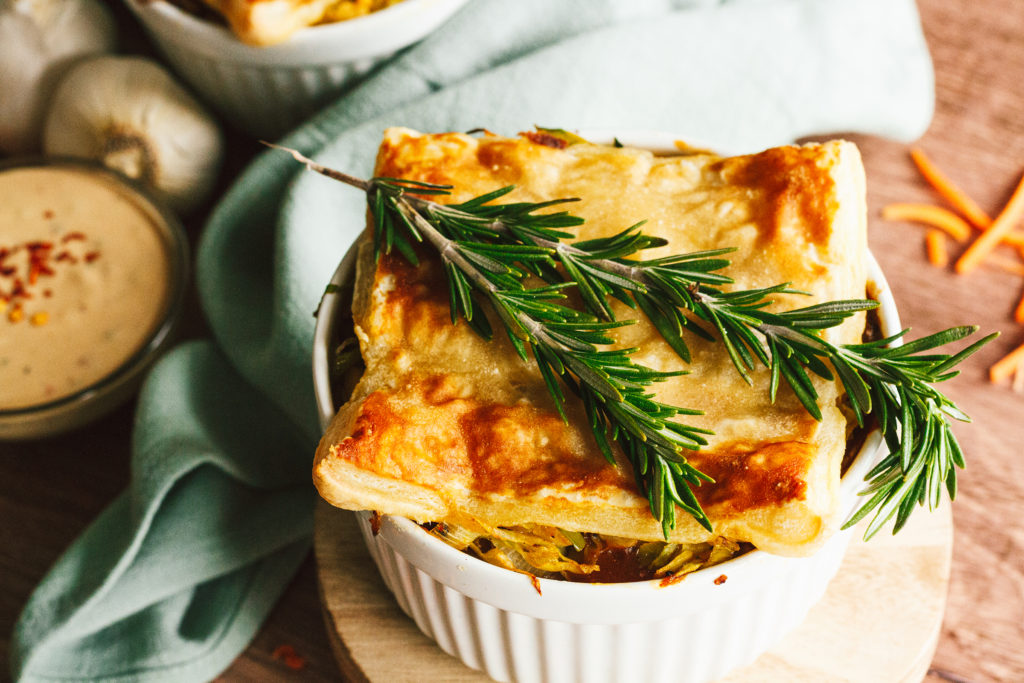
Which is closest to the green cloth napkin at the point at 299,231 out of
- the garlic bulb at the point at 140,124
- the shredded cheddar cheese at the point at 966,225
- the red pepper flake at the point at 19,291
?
the shredded cheddar cheese at the point at 966,225

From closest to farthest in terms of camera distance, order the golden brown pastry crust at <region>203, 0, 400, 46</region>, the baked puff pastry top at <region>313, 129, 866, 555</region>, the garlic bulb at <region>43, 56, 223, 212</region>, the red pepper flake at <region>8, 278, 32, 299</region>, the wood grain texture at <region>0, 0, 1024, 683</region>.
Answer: the baked puff pastry top at <region>313, 129, 866, 555</region>, the wood grain texture at <region>0, 0, 1024, 683</region>, the golden brown pastry crust at <region>203, 0, 400, 46</region>, the red pepper flake at <region>8, 278, 32, 299</region>, the garlic bulb at <region>43, 56, 223, 212</region>

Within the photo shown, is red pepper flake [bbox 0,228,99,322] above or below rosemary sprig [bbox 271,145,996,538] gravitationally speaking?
below

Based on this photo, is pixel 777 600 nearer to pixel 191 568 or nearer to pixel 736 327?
pixel 736 327

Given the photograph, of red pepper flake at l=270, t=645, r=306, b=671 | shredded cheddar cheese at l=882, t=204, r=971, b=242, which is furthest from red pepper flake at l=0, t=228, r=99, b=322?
shredded cheddar cheese at l=882, t=204, r=971, b=242

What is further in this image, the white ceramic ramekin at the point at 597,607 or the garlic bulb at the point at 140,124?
the garlic bulb at the point at 140,124

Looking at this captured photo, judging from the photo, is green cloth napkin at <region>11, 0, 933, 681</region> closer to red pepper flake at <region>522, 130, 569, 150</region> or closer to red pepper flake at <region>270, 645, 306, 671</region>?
red pepper flake at <region>270, 645, 306, 671</region>

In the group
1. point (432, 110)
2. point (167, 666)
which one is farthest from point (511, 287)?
point (167, 666)

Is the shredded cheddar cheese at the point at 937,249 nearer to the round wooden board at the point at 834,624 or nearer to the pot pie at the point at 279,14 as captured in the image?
the round wooden board at the point at 834,624
